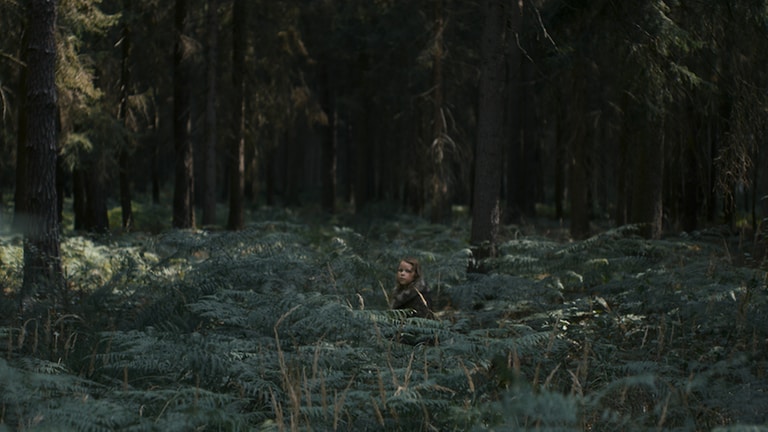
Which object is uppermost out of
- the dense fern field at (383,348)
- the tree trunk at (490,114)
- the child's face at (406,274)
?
the tree trunk at (490,114)

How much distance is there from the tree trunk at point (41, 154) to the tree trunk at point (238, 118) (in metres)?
10.4

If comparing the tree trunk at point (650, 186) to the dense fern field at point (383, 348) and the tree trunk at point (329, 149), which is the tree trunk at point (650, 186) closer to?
the dense fern field at point (383, 348)

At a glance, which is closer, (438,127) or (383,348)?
(383,348)

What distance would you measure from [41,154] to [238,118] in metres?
11.2

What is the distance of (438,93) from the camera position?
21.1 metres

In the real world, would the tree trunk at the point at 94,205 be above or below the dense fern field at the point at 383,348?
above

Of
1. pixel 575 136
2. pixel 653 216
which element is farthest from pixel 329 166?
pixel 653 216

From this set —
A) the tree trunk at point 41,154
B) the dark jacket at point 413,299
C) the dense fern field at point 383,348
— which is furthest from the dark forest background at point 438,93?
the tree trunk at point 41,154

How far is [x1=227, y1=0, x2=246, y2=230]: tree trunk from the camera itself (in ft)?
66.3

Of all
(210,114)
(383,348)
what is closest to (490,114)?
(383,348)

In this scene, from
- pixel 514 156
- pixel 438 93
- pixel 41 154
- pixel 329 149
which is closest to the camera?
pixel 41 154

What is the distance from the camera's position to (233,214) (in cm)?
2034

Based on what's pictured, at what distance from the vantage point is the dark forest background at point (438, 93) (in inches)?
444

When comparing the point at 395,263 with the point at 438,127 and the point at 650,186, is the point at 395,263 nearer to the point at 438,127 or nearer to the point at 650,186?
the point at 650,186
